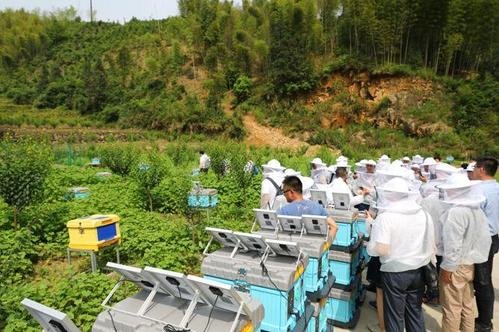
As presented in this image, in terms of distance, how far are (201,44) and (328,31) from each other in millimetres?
18725

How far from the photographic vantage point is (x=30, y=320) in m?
3.45

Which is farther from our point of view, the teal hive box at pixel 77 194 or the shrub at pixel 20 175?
the teal hive box at pixel 77 194

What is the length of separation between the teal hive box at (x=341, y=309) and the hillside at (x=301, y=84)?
72.7 ft

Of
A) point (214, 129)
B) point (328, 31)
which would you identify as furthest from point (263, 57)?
point (214, 129)

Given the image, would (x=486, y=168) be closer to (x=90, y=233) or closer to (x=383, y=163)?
(x=383, y=163)

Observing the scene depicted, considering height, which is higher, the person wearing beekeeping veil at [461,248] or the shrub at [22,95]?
the shrub at [22,95]

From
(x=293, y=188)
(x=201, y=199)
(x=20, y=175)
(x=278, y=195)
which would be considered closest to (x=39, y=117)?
(x=20, y=175)

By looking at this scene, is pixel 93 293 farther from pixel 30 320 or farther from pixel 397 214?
pixel 397 214

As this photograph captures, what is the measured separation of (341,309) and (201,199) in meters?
4.06

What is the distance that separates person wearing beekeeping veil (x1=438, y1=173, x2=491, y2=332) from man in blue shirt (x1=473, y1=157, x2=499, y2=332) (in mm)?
227

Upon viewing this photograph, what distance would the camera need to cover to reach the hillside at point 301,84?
28234 mm

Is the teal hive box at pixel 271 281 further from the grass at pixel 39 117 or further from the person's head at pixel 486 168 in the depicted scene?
the grass at pixel 39 117

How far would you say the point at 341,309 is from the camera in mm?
4488

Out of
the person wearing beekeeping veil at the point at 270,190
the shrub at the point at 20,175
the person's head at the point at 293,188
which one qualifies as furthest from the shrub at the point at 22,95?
the person's head at the point at 293,188
